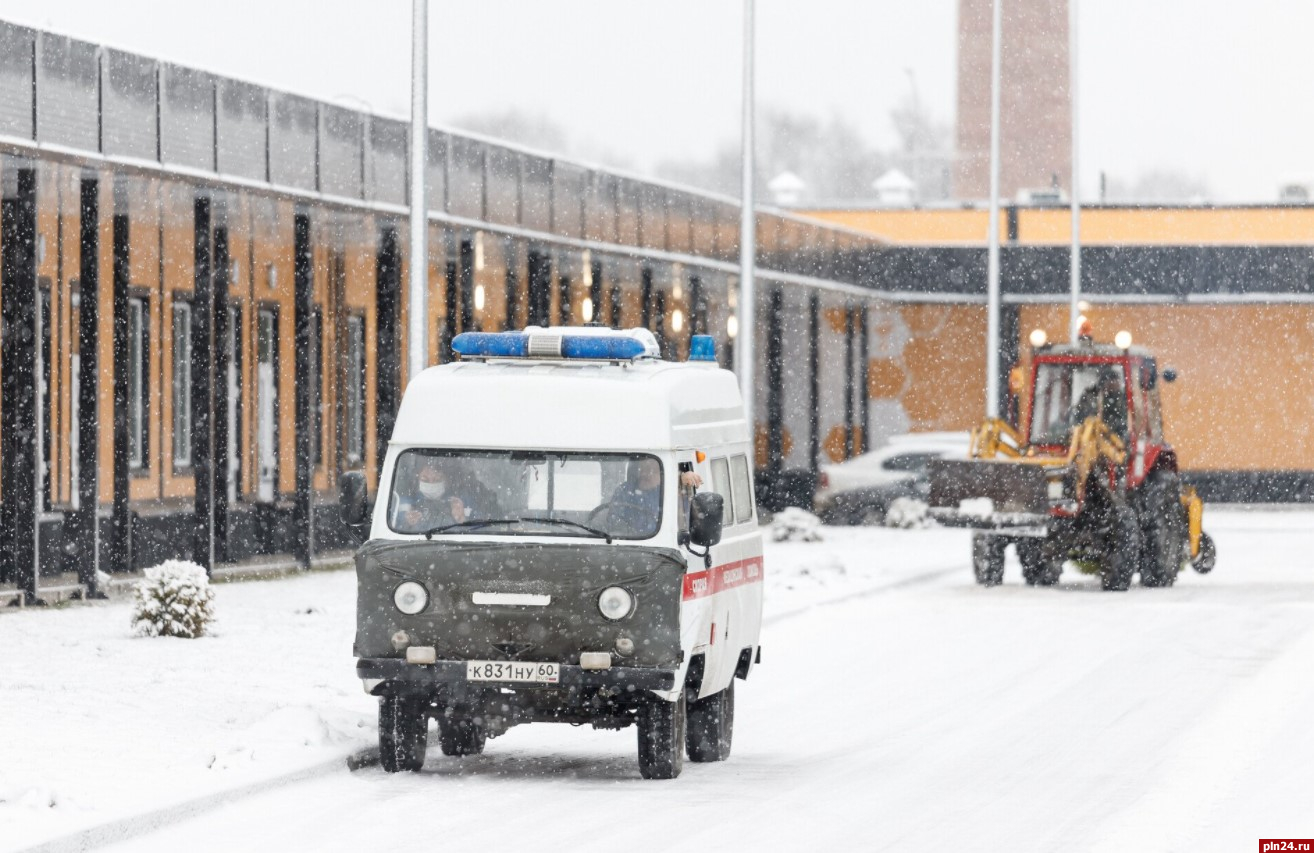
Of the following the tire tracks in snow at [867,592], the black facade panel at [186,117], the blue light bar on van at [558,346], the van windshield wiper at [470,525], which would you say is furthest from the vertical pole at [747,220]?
the van windshield wiper at [470,525]

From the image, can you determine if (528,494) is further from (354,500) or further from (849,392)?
(849,392)

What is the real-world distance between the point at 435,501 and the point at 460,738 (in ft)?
5.07

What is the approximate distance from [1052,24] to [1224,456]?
82.3 feet

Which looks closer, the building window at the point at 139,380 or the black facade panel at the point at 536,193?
the building window at the point at 139,380

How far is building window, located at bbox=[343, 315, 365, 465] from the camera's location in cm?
3712

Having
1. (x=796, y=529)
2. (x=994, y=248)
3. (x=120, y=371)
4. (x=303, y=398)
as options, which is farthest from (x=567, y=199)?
(x=994, y=248)

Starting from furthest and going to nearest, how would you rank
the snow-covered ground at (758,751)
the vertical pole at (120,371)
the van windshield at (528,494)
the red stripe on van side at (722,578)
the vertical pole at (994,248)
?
the vertical pole at (994,248), the vertical pole at (120,371), the red stripe on van side at (722,578), the van windshield at (528,494), the snow-covered ground at (758,751)

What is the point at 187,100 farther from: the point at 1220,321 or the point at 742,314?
the point at 1220,321

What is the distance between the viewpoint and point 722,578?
→ 1453cm

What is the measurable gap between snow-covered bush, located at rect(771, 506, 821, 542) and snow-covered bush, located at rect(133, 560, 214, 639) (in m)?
19.6

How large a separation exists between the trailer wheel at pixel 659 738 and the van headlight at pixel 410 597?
1.24 m

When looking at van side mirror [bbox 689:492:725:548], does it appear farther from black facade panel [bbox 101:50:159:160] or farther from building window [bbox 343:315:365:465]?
building window [bbox 343:315:365:465]

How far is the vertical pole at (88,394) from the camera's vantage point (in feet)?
81.4

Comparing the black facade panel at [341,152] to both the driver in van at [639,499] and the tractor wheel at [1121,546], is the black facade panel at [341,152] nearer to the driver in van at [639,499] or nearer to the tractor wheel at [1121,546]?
the tractor wheel at [1121,546]
